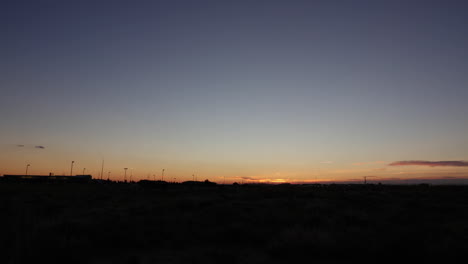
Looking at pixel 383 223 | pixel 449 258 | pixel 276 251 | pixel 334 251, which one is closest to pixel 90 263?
pixel 276 251

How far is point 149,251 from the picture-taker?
11.7 metres

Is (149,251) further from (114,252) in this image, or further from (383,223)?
(383,223)

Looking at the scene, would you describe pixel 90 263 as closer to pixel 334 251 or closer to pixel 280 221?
pixel 334 251

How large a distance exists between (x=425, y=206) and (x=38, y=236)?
27295 mm

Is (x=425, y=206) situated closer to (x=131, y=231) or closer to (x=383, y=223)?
(x=383, y=223)

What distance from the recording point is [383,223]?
1540cm

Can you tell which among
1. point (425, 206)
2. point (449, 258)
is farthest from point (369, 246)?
point (425, 206)

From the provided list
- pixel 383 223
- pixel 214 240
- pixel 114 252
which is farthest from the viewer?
pixel 383 223

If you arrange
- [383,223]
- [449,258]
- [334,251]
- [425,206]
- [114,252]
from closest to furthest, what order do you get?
[449,258] → [334,251] → [114,252] → [383,223] → [425,206]

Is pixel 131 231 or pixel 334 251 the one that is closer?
pixel 334 251

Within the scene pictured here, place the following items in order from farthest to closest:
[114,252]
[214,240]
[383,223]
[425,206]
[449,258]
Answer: [425,206] < [383,223] < [214,240] < [114,252] < [449,258]

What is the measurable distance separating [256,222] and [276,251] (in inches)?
204

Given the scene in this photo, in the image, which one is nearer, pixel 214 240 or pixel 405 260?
pixel 405 260

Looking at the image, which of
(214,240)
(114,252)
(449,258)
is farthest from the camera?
(214,240)
